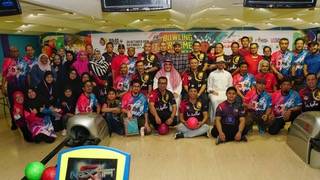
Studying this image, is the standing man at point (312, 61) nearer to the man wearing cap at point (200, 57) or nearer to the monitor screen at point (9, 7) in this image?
the man wearing cap at point (200, 57)

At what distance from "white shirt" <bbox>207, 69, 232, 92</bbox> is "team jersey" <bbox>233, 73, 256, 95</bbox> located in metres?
0.14

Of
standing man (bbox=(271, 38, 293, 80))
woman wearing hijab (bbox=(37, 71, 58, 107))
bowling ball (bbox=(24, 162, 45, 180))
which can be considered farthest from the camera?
standing man (bbox=(271, 38, 293, 80))

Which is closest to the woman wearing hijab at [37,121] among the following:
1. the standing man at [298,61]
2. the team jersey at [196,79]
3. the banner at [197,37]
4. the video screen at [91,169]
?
the team jersey at [196,79]

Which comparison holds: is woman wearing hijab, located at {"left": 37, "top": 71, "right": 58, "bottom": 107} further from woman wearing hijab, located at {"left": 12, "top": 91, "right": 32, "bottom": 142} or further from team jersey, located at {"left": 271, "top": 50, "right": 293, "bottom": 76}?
team jersey, located at {"left": 271, "top": 50, "right": 293, "bottom": 76}

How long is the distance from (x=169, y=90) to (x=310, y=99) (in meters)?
2.22

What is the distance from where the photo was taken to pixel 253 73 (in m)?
5.96

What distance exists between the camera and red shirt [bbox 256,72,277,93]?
558cm

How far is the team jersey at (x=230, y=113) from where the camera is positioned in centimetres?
484

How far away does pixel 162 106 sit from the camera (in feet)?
17.3

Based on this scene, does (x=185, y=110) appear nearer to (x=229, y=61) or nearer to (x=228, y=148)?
(x=228, y=148)

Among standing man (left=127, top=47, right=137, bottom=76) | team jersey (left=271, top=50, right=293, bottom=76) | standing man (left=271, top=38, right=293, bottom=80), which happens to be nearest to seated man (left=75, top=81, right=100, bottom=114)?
standing man (left=127, top=47, right=137, bottom=76)

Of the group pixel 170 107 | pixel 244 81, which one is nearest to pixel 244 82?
pixel 244 81

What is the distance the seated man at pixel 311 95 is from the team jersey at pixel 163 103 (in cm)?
203

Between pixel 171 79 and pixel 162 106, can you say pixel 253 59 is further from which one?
pixel 162 106
